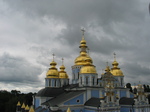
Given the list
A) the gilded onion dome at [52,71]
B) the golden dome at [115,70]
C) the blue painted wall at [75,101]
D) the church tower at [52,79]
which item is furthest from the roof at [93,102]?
the golden dome at [115,70]

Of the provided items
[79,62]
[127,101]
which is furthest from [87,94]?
[79,62]

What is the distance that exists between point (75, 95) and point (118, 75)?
38.8 feet

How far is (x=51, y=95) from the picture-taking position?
28.1 metres

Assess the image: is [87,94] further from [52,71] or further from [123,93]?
[123,93]

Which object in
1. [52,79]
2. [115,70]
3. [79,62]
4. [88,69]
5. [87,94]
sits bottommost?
[87,94]

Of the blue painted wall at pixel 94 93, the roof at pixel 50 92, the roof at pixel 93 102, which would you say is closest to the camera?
the roof at pixel 93 102

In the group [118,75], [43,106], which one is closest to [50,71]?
[43,106]

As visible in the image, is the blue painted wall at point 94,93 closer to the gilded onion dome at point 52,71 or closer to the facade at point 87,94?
the facade at point 87,94

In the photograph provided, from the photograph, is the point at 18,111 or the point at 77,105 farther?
the point at 18,111

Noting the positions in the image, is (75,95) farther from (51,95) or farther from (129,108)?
(129,108)

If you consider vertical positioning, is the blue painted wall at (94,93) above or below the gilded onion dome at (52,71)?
below

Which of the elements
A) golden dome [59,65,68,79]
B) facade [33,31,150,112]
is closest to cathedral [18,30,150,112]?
facade [33,31,150,112]

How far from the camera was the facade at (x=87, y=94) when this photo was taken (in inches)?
885

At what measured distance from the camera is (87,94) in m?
24.8
